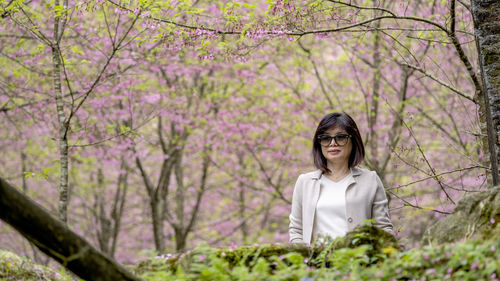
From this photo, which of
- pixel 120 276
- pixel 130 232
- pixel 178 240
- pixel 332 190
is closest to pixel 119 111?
pixel 178 240

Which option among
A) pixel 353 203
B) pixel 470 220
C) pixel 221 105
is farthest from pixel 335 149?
pixel 221 105

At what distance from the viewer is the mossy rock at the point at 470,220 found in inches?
117

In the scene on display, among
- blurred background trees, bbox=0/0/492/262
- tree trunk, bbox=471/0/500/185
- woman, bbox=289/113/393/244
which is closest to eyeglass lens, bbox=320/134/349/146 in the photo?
woman, bbox=289/113/393/244

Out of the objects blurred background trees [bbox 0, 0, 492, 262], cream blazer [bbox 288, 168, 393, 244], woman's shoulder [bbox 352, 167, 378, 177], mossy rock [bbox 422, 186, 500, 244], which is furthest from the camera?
blurred background trees [bbox 0, 0, 492, 262]

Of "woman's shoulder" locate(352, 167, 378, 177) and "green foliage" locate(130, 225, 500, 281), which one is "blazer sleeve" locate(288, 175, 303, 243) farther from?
"green foliage" locate(130, 225, 500, 281)

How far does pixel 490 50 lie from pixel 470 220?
1.69 metres

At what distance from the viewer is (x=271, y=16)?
5.05 metres

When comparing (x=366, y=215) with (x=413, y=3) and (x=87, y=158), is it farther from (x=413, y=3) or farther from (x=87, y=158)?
(x=87, y=158)

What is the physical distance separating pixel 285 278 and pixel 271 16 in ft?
9.98

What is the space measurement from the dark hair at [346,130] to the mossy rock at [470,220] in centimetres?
121

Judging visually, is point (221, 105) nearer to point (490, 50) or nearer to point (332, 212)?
point (332, 212)

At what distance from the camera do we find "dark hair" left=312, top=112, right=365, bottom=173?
14.3 ft

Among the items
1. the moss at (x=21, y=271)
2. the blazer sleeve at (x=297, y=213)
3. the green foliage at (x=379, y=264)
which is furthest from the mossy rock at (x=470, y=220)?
the moss at (x=21, y=271)

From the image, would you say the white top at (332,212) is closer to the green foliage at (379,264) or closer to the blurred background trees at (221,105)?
the green foliage at (379,264)
